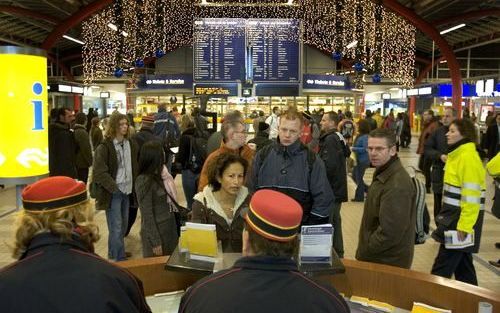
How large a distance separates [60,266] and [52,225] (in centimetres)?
19

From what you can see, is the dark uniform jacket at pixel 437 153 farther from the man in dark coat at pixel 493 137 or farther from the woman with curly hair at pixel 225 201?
the man in dark coat at pixel 493 137

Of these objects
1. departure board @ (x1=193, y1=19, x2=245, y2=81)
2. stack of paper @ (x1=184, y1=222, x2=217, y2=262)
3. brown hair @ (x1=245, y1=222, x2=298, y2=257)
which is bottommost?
stack of paper @ (x1=184, y1=222, x2=217, y2=262)

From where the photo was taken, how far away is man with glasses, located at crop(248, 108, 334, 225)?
351 centimetres

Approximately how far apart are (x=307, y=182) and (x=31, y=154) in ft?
8.35

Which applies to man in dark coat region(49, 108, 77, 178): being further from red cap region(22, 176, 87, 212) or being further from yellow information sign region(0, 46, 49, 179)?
red cap region(22, 176, 87, 212)

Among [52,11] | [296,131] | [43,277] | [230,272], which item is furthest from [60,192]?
[52,11]

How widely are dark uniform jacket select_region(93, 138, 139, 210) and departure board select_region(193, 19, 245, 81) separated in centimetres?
1447

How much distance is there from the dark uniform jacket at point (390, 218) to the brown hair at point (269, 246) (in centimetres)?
145

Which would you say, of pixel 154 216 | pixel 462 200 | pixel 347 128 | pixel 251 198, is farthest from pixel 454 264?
pixel 347 128

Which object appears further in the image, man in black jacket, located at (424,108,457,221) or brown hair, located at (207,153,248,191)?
man in black jacket, located at (424,108,457,221)

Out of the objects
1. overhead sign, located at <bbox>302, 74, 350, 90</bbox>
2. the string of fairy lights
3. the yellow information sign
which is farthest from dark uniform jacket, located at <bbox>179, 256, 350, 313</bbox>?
overhead sign, located at <bbox>302, 74, 350, 90</bbox>

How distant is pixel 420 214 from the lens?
10.8 ft

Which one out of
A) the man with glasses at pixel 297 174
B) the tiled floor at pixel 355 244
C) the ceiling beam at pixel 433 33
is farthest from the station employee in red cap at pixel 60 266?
the ceiling beam at pixel 433 33

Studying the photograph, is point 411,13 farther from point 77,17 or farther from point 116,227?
point 116,227
